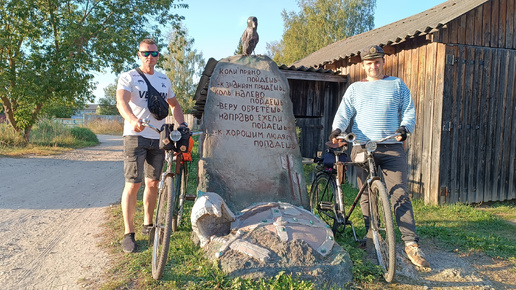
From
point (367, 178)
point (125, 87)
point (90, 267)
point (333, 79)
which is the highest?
point (333, 79)

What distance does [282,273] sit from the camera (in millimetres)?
3039

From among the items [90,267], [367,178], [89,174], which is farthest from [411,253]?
[89,174]

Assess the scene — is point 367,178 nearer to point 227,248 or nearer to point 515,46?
point 227,248

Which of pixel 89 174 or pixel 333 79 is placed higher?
pixel 333 79

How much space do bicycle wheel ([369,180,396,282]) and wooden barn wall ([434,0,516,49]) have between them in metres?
4.18

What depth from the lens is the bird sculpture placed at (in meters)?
5.08

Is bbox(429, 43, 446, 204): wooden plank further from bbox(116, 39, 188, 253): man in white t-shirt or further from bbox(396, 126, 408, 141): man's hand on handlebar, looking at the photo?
bbox(116, 39, 188, 253): man in white t-shirt

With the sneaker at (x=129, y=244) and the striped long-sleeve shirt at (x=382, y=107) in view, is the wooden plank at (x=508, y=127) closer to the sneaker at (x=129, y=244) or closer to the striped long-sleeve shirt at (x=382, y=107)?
the striped long-sleeve shirt at (x=382, y=107)

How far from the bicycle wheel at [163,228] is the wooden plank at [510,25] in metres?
6.89

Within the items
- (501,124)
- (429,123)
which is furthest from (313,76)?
(501,124)

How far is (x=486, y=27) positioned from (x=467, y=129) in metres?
1.87

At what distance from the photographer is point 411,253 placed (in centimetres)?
360

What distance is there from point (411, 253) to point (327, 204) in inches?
41.6

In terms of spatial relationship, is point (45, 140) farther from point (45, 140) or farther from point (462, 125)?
point (462, 125)
